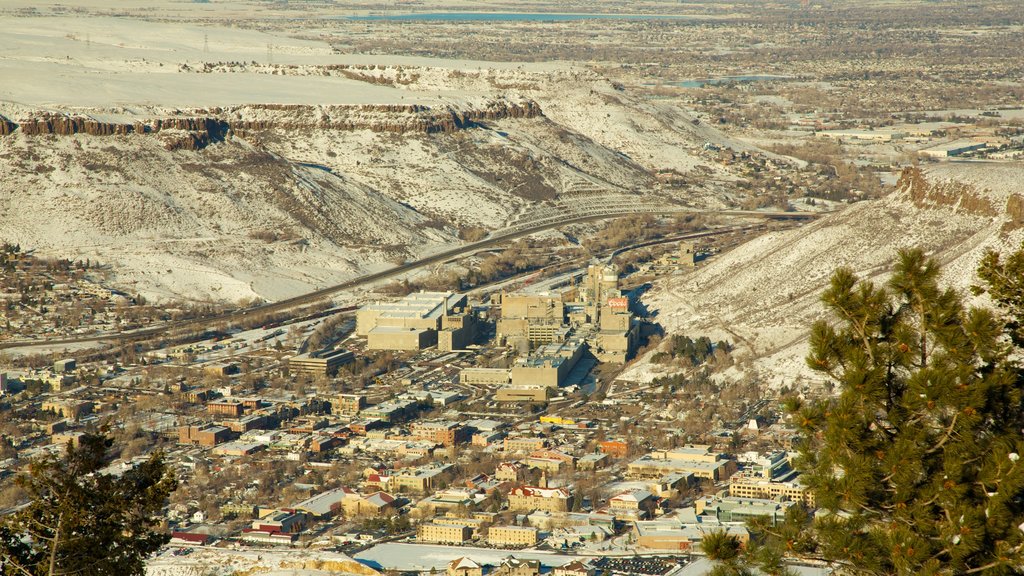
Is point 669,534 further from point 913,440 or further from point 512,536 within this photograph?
point 913,440

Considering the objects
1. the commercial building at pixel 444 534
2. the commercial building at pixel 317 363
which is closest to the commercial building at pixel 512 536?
the commercial building at pixel 444 534

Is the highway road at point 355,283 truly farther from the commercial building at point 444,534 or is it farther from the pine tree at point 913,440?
the pine tree at point 913,440

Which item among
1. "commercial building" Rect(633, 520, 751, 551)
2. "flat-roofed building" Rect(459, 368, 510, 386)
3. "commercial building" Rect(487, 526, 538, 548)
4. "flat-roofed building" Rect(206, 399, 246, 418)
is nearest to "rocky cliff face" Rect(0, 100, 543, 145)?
"flat-roofed building" Rect(459, 368, 510, 386)

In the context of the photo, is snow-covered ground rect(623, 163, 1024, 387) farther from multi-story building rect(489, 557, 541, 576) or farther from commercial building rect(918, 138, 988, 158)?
commercial building rect(918, 138, 988, 158)

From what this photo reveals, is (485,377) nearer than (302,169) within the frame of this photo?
Yes

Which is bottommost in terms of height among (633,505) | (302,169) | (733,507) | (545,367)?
(633,505)

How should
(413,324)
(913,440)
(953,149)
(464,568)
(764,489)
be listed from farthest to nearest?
(953,149)
(413,324)
(764,489)
(464,568)
(913,440)

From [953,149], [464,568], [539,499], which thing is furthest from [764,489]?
[953,149]
